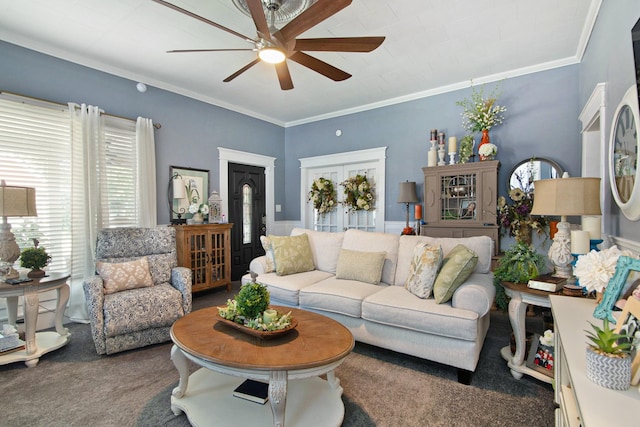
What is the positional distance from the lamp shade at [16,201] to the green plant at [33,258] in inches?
12.9

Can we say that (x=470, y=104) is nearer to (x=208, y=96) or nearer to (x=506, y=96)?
(x=506, y=96)

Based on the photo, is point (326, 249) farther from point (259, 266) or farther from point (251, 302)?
point (251, 302)

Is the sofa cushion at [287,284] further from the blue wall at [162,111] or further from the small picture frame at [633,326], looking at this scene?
the small picture frame at [633,326]

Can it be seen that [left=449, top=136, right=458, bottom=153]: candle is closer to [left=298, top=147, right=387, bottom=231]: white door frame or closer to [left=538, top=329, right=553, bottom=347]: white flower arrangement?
[left=298, top=147, right=387, bottom=231]: white door frame

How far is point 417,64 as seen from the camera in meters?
3.68

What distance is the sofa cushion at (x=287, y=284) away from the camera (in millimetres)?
2988

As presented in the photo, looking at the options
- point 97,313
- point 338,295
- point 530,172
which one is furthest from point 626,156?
point 97,313

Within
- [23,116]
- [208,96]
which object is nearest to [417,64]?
[208,96]

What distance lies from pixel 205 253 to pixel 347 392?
290 centimetres

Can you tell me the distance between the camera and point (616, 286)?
1.14m

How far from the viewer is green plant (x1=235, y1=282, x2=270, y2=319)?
183cm

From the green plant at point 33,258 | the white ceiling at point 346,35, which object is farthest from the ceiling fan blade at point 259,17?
the green plant at point 33,258

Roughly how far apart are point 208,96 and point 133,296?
3.25 m

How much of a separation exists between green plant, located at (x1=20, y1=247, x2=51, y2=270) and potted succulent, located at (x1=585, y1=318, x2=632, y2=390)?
11.9ft
